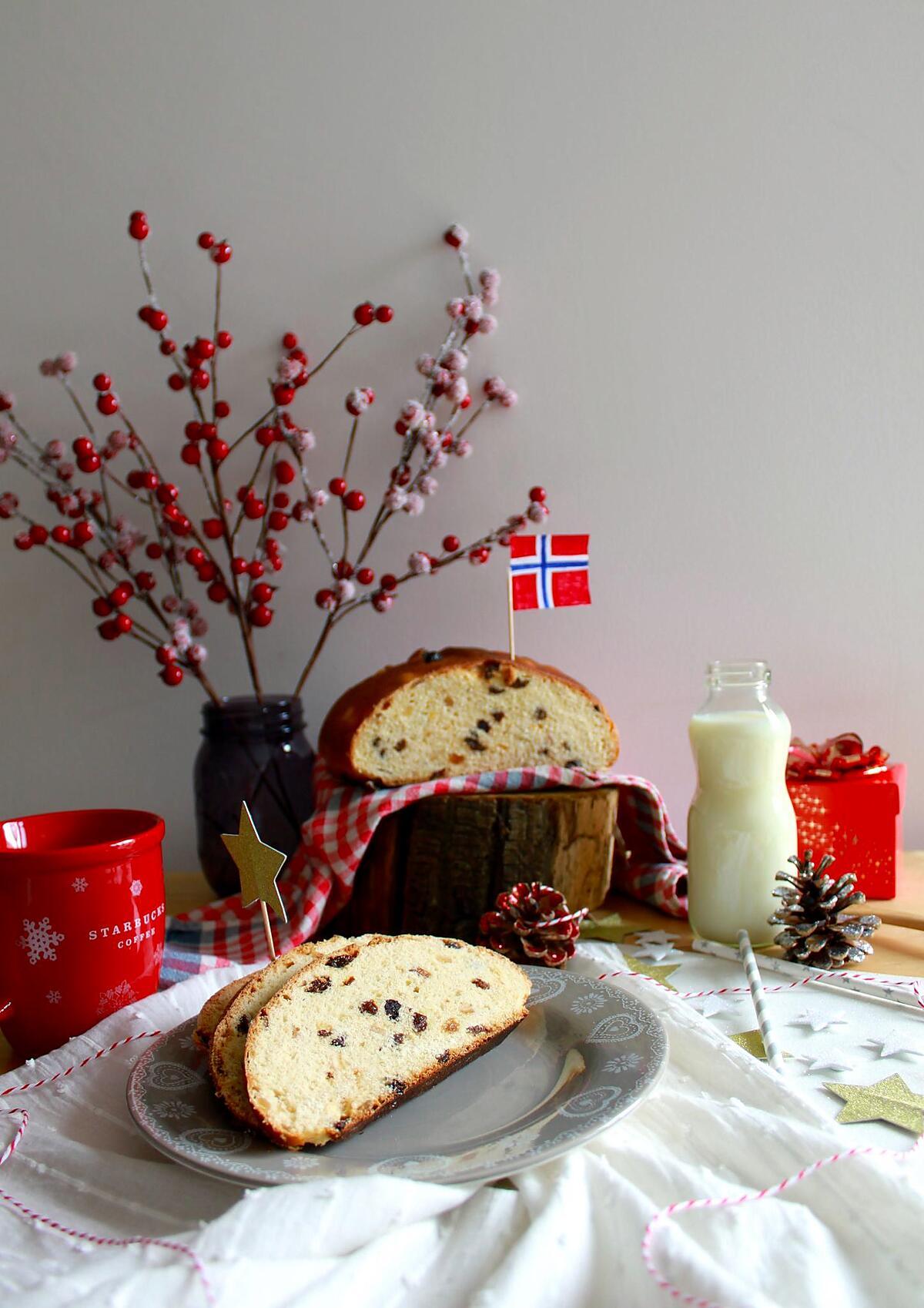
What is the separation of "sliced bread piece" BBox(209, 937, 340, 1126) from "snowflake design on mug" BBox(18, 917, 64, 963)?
186 millimetres

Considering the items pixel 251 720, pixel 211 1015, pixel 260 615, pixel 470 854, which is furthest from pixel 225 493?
pixel 211 1015

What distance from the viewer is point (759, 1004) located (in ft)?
3.12

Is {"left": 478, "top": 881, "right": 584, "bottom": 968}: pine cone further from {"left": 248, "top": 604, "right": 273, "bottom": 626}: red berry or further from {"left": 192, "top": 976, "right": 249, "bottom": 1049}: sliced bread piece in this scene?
{"left": 248, "top": 604, "right": 273, "bottom": 626}: red berry

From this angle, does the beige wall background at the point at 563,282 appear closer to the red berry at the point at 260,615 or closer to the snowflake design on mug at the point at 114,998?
the red berry at the point at 260,615

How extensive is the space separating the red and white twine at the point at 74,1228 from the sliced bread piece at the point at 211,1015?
10 cm

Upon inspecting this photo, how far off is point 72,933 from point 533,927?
1.49ft

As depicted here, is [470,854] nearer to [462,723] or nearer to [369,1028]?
[462,723]

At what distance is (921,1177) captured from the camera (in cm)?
66

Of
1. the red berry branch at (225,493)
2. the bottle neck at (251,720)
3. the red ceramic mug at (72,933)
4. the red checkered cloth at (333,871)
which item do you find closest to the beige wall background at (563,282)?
the red berry branch at (225,493)

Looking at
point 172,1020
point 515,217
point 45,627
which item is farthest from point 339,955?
point 515,217

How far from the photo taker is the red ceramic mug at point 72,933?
2.87 ft

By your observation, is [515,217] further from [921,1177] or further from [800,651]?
[921,1177]

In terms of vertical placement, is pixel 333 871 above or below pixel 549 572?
below

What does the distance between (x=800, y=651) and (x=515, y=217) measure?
773 mm
